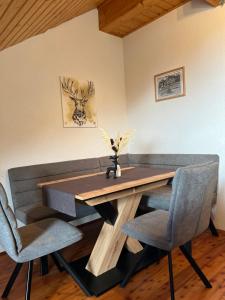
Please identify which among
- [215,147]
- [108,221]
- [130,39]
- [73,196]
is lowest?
[108,221]

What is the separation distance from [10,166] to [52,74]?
123cm

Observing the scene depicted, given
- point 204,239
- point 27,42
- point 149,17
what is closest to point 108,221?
point 204,239

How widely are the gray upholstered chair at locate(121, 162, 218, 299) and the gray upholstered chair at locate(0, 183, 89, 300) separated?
471 mm

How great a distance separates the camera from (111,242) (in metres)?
1.87

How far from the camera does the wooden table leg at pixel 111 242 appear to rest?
1.86 m

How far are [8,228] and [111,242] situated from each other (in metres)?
0.81

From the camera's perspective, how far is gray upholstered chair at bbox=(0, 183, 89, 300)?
1.44 metres

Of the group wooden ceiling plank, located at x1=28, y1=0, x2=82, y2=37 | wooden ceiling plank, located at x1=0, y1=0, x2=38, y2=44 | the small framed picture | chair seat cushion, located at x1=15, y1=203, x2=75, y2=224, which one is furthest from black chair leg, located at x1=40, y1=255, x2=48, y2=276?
the small framed picture

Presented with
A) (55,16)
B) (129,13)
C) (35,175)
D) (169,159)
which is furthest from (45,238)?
(129,13)

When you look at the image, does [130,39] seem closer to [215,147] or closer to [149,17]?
[149,17]

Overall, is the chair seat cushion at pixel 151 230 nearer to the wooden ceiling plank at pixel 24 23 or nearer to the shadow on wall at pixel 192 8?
the wooden ceiling plank at pixel 24 23

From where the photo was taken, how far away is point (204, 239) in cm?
251

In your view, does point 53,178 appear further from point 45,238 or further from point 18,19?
point 18,19

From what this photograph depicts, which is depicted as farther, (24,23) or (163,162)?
(163,162)
